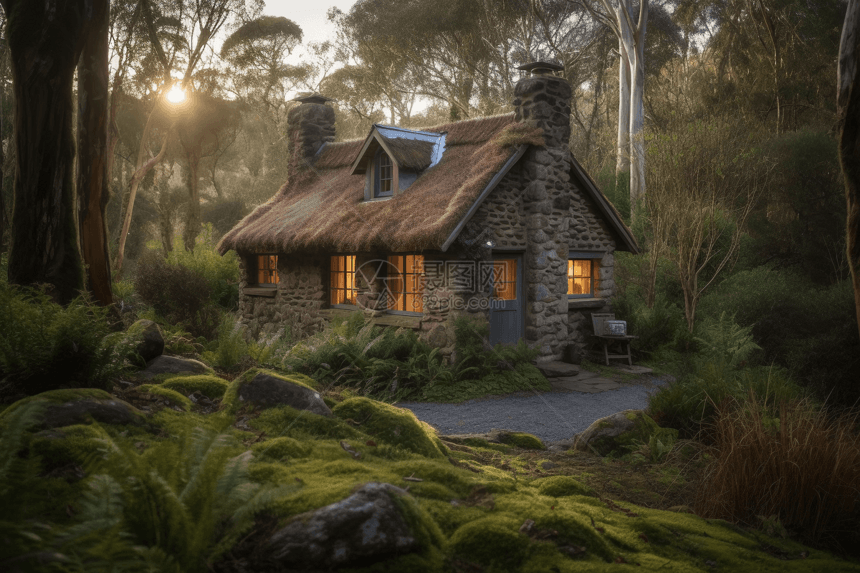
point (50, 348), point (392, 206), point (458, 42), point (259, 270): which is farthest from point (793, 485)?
point (458, 42)

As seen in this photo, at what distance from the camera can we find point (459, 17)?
22.8 m

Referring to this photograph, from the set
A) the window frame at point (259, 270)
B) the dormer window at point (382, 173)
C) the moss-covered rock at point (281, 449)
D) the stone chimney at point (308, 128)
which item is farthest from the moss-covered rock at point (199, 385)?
the stone chimney at point (308, 128)

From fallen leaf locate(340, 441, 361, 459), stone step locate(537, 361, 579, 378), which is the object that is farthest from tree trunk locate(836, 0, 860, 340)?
stone step locate(537, 361, 579, 378)

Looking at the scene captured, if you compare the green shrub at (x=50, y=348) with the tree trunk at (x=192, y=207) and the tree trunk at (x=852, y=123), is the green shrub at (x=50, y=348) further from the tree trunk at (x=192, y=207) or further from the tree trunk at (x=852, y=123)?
the tree trunk at (x=192, y=207)

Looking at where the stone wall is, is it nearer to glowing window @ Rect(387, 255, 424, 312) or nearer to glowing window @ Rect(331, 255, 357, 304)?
glowing window @ Rect(331, 255, 357, 304)

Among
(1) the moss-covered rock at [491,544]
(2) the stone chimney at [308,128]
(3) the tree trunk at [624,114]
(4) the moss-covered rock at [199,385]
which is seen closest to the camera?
(1) the moss-covered rock at [491,544]

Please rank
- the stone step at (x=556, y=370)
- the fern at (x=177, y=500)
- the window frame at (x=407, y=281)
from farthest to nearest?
the window frame at (x=407, y=281)
the stone step at (x=556, y=370)
the fern at (x=177, y=500)

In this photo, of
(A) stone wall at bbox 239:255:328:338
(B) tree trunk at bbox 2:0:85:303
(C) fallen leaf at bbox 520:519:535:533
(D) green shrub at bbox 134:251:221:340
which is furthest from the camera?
(A) stone wall at bbox 239:255:328:338

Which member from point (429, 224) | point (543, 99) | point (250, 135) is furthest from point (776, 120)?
Answer: point (250, 135)

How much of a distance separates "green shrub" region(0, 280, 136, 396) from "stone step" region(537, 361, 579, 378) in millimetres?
8206

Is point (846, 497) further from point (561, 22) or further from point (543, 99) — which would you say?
point (561, 22)

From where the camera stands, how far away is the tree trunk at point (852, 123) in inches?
164

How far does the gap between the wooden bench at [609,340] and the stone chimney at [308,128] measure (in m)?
8.67

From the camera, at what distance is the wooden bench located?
12.4 metres
